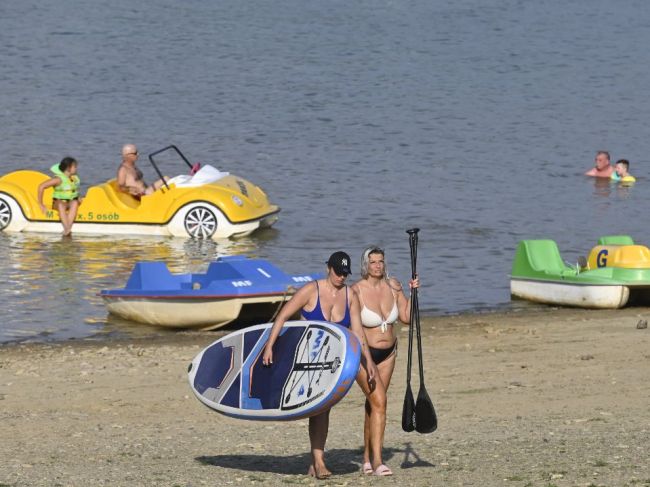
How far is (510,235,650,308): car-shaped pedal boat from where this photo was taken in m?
17.1

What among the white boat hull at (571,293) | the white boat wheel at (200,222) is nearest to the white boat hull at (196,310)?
the white boat hull at (571,293)

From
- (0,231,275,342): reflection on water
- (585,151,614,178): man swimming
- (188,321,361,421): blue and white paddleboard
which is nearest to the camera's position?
(188,321,361,421): blue and white paddleboard

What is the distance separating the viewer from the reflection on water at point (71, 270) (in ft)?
55.6

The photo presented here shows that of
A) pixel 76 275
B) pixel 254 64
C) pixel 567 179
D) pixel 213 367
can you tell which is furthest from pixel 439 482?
pixel 254 64

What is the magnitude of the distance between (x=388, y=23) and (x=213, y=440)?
45521mm

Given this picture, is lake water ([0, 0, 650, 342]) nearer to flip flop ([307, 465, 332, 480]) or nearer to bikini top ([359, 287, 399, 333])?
flip flop ([307, 465, 332, 480])

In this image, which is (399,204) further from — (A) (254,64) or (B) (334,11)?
(B) (334,11)

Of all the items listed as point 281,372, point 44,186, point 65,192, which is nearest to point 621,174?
point 65,192

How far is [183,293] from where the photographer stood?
16.0m

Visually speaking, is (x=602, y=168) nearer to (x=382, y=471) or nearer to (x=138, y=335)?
(x=138, y=335)

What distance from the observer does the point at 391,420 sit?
11922 mm

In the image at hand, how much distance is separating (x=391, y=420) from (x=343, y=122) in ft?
78.0

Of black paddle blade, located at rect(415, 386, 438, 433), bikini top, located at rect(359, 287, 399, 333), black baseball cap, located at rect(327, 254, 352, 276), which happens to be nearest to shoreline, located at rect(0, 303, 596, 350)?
black paddle blade, located at rect(415, 386, 438, 433)

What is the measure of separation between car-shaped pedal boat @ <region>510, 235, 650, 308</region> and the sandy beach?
0.63 m
